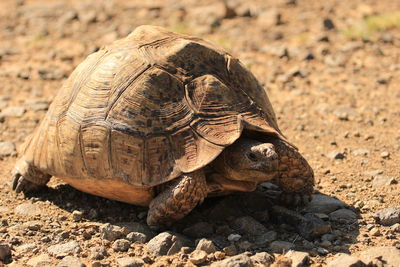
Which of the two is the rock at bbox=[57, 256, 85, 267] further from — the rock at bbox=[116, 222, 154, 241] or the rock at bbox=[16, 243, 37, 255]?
the rock at bbox=[116, 222, 154, 241]

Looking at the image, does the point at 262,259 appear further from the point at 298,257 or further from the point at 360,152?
the point at 360,152

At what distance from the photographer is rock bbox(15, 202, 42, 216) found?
17.3ft

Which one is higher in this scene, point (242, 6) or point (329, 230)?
point (242, 6)

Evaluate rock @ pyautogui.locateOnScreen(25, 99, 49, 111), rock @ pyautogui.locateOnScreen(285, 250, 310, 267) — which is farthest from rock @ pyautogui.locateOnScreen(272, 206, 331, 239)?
rock @ pyautogui.locateOnScreen(25, 99, 49, 111)

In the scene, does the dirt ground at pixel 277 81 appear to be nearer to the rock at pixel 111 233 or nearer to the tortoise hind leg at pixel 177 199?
the rock at pixel 111 233

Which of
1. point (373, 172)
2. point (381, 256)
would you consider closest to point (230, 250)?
point (381, 256)

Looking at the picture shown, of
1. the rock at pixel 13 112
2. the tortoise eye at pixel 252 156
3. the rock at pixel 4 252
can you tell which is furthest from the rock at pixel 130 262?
the rock at pixel 13 112

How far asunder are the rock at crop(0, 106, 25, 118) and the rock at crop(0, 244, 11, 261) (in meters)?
3.45

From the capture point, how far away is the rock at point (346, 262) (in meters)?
4.13

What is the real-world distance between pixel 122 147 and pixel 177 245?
0.87 m

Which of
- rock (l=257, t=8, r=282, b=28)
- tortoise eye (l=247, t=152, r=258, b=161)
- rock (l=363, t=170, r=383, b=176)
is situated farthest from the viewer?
rock (l=257, t=8, r=282, b=28)

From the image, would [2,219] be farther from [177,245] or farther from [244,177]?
[244,177]

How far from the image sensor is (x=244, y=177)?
4762 mm

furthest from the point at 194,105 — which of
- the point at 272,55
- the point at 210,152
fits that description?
the point at 272,55
